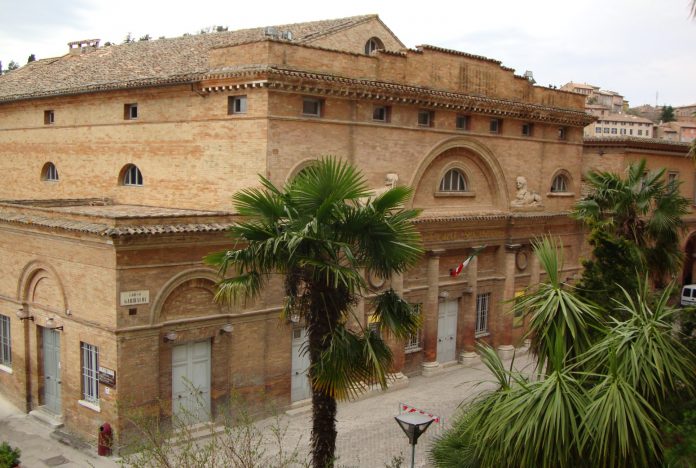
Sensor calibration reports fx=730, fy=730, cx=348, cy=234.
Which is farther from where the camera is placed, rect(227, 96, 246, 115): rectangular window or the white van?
the white van

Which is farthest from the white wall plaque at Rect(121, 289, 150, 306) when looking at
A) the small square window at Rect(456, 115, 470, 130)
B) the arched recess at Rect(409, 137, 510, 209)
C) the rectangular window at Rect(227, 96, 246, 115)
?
the small square window at Rect(456, 115, 470, 130)

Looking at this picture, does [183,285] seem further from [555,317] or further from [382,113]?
[555,317]

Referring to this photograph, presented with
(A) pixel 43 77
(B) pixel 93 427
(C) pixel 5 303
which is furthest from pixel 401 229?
(A) pixel 43 77

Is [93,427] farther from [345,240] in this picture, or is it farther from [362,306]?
[345,240]

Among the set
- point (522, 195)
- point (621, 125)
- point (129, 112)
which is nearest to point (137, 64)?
point (129, 112)

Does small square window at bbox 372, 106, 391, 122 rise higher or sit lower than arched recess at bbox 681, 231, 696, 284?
higher

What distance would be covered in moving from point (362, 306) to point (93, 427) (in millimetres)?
8151

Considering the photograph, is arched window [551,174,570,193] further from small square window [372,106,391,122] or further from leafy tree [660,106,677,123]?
leafy tree [660,106,677,123]

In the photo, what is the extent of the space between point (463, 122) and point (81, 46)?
18.1 m

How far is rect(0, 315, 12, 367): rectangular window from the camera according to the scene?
20.2 m

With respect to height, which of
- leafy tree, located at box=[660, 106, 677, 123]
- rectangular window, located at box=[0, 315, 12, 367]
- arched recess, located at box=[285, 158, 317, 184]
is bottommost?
rectangular window, located at box=[0, 315, 12, 367]

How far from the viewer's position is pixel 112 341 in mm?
16344

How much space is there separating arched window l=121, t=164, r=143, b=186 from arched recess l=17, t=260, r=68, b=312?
4.92 metres

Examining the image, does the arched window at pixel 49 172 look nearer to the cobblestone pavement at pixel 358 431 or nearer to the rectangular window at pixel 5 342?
the rectangular window at pixel 5 342
